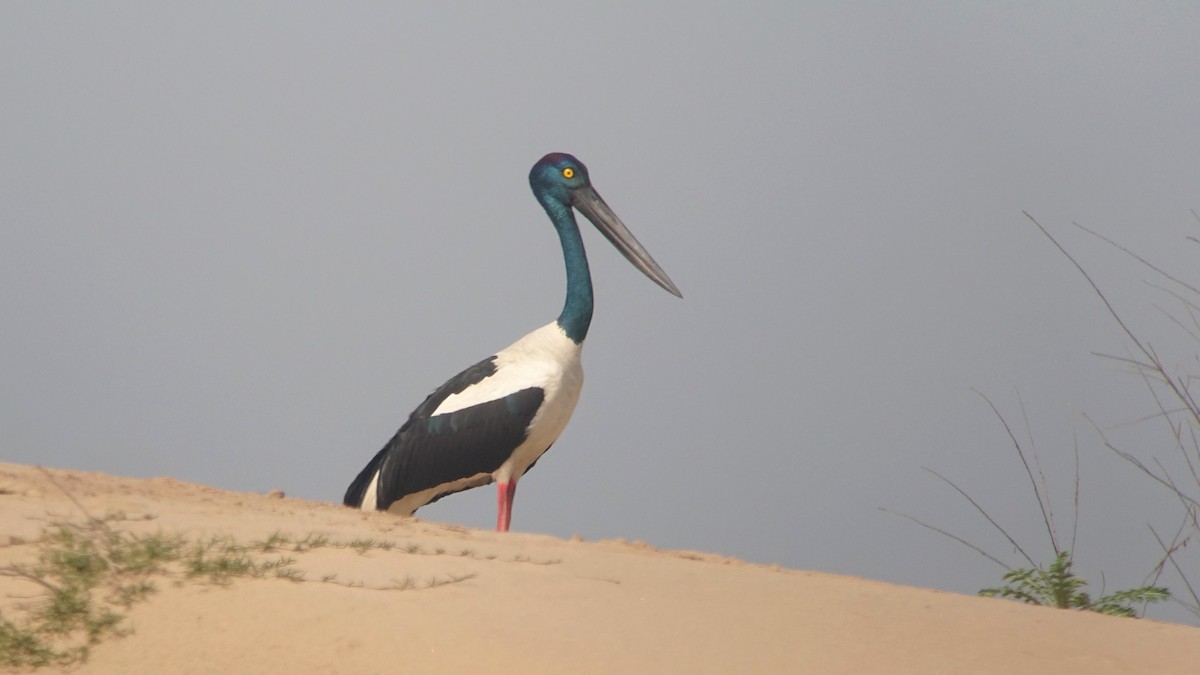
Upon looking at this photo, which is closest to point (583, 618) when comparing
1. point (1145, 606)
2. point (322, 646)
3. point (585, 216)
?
point (322, 646)

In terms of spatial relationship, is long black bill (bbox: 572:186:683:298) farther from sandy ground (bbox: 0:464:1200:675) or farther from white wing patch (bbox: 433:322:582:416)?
sandy ground (bbox: 0:464:1200:675)

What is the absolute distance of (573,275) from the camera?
358 inches

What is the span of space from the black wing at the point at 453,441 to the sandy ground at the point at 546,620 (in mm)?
2761

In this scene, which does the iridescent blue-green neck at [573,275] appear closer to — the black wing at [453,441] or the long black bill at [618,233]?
the long black bill at [618,233]

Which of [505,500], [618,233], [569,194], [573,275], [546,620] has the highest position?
[569,194]

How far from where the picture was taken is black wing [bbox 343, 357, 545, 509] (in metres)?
8.38

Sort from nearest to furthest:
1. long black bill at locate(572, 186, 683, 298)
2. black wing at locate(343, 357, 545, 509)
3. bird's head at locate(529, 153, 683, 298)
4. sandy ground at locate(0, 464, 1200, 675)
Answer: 1. sandy ground at locate(0, 464, 1200, 675)
2. black wing at locate(343, 357, 545, 509)
3. bird's head at locate(529, 153, 683, 298)
4. long black bill at locate(572, 186, 683, 298)

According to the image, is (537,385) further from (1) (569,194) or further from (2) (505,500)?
(1) (569,194)

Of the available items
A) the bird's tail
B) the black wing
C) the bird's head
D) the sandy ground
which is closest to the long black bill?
the bird's head

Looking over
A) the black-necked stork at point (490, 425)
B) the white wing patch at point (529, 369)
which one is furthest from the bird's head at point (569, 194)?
the white wing patch at point (529, 369)

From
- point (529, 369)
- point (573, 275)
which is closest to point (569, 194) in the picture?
point (573, 275)

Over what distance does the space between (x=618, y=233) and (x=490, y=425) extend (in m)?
2.20

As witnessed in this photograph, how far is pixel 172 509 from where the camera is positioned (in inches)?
223

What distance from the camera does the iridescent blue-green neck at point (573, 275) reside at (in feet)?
28.9
